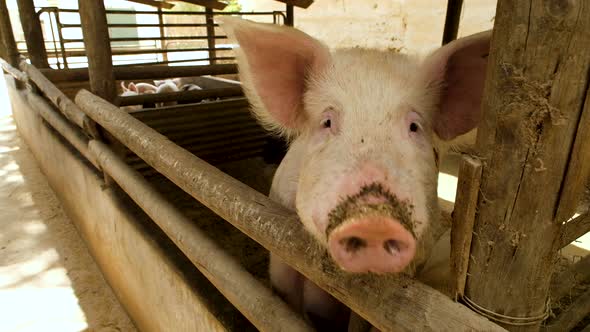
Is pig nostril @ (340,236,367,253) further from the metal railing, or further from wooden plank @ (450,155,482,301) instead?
the metal railing

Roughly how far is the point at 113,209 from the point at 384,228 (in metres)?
2.15

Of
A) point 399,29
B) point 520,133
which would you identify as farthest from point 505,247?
point 399,29

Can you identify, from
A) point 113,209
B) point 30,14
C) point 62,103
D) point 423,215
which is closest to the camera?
point 423,215

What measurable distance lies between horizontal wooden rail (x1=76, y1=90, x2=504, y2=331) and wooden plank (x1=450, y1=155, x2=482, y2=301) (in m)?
0.09

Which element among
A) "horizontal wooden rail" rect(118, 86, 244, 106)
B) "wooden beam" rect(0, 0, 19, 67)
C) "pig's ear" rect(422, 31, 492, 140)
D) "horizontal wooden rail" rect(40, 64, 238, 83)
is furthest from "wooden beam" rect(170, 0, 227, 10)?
"pig's ear" rect(422, 31, 492, 140)

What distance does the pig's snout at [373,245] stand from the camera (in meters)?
0.82

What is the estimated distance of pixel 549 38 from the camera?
2.21 feet

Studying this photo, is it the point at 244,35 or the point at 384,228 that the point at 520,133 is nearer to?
the point at 384,228

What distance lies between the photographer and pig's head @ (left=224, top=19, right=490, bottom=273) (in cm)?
85

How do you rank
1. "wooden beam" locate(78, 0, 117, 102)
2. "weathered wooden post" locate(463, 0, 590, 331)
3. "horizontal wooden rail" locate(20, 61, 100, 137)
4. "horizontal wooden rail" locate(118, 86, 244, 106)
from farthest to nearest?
"horizontal wooden rail" locate(118, 86, 244, 106)
"horizontal wooden rail" locate(20, 61, 100, 137)
"wooden beam" locate(78, 0, 117, 102)
"weathered wooden post" locate(463, 0, 590, 331)

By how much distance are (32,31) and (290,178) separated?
5025 mm

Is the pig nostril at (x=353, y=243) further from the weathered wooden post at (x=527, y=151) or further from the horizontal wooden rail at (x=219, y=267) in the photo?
the horizontal wooden rail at (x=219, y=267)

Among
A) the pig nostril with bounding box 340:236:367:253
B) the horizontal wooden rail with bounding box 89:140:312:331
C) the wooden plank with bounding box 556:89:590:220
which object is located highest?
the wooden plank with bounding box 556:89:590:220

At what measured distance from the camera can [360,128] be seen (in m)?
1.17
